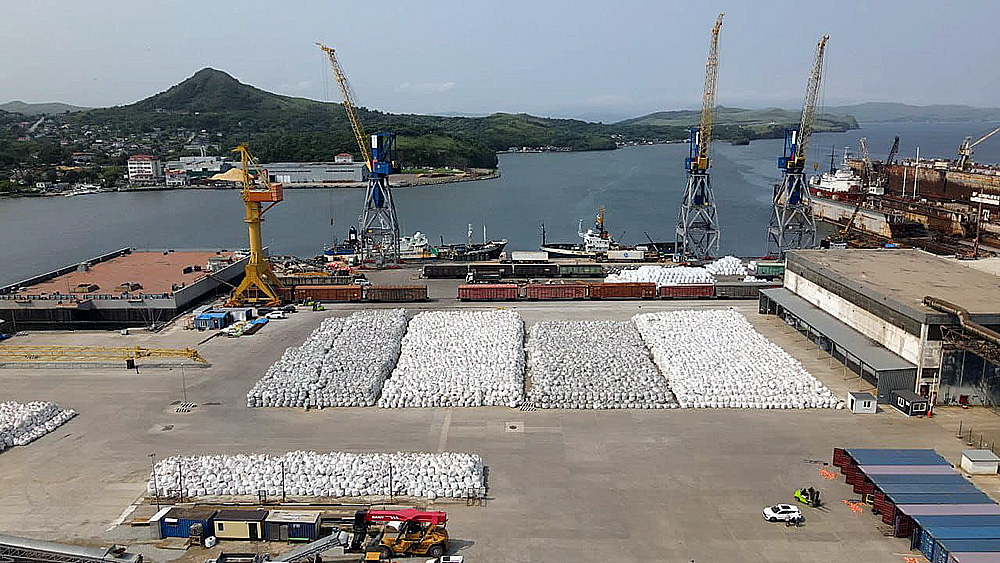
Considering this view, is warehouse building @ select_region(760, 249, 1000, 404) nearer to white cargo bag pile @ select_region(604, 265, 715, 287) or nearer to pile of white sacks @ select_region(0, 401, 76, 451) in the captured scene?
white cargo bag pile @ select_region(604, 265, 715, 287)

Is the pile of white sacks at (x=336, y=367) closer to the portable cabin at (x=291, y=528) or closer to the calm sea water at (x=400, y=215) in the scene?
the portable cabin at (x=291, y=528)

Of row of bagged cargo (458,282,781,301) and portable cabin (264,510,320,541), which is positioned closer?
portable cabin (264,510,320,541)

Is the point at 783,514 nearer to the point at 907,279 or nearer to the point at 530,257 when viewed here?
the point at 907,279

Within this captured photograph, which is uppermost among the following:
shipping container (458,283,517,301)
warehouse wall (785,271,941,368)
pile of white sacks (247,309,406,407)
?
warehouse wall (785,271,941,368)

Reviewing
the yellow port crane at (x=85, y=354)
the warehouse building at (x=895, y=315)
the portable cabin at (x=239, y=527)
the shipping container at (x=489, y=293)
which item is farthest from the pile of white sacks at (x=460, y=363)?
the warehouse building at (x=895, y=315)

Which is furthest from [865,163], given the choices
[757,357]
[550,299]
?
[757,357]

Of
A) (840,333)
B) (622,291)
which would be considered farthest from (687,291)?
(840,333)

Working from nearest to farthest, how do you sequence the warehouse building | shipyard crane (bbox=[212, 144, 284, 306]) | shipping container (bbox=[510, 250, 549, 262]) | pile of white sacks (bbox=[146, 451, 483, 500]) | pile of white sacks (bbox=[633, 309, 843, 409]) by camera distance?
pile of white sacks (bbox=[146, 451, 483, 500]), the warehouse building, pile of white sacks (bbox=[633, 309, 843, 409]), shipyard crane (bbox=[212, 144, 284, 306]), shipping container (bbox=[510, 250, 549, 262])

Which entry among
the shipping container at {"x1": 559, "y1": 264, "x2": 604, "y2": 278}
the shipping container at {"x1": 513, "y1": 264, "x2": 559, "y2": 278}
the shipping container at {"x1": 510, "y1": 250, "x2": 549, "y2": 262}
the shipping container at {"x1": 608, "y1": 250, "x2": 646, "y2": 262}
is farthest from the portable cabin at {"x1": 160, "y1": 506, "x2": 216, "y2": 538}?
the shipping container at {"x1": 608, "y1": 250, "x2": 646, "y2": 262}
